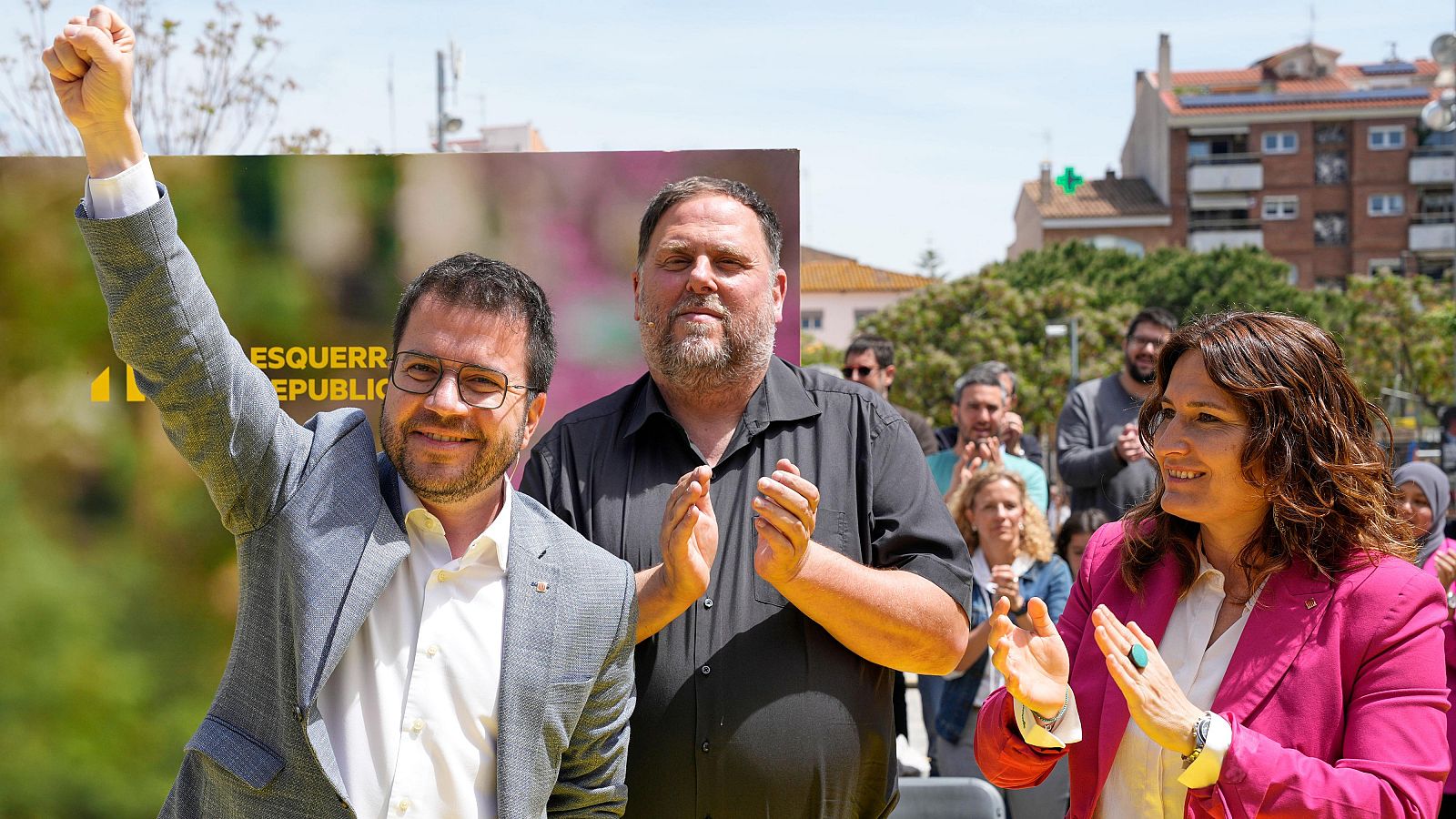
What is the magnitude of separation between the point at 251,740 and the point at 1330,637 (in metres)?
1.90

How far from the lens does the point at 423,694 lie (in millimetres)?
2021

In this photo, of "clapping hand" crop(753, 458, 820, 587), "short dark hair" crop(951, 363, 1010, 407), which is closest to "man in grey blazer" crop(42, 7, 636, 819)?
"clapping hand" crop(753, 458, 820, 587)

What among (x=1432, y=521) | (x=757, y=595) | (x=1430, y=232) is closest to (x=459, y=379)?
(x=757, y=595)

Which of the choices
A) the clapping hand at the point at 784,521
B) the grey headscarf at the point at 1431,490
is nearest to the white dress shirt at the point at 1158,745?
the clapping hand at the point at 784,521

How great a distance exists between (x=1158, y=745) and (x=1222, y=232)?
58.4 metres

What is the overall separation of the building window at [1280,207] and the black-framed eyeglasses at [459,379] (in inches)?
2337

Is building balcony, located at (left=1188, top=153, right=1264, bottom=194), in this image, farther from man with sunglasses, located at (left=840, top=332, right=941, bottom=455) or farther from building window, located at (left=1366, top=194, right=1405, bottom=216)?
man with sunglasses, located at (left=840, top=332, right=941, bottom=455)

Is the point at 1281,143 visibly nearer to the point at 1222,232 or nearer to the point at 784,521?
the point at 1222,232

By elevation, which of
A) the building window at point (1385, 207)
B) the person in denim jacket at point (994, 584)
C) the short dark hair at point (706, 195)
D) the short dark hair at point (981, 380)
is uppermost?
the building window at point (1385, 207)

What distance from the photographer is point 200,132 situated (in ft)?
31.2

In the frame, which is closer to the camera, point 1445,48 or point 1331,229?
point 1445,48

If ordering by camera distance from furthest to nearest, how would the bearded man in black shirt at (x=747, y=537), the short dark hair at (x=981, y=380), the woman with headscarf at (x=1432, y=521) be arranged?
1. the short dark hair at (x=981, y=380)
2. the woman with headscarf at (x=1432, y=521)
3. the bearded man in black shirt at (x=747, y=537)

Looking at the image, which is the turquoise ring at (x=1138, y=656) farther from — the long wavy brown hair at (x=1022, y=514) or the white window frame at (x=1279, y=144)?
the white window frame at (x=1279, y=144)

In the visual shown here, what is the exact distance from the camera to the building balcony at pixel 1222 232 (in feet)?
182
